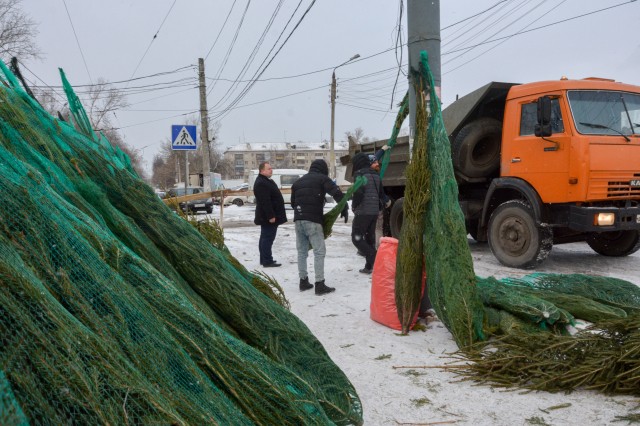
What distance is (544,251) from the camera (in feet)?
21.0

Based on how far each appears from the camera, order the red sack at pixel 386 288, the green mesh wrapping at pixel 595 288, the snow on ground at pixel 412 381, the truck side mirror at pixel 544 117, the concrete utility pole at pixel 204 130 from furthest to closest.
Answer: the concrete utility pole at pixel 204 130 < the truck side mirror at pixel 544 117 < the red sack at pixel 386 288 < the green mesh wrapping at pixel 595 288 < the snow on ground at pixel 412 381

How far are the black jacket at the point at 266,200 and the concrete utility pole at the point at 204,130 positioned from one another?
12.6m

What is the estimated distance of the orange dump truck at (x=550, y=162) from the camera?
583 centimetres

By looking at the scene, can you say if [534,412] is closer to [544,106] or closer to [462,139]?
[544,106]

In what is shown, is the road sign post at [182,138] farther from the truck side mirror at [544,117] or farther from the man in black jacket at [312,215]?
the truck side mirror at [544,117]

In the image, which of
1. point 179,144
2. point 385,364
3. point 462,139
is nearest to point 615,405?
point 385,364

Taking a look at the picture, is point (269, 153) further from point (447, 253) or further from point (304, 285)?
point (447, 253)

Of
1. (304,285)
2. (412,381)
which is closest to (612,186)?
(304,285)

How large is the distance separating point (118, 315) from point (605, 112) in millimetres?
6673

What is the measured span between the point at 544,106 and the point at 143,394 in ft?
19.7

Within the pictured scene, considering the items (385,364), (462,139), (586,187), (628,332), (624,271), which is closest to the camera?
(628,332)

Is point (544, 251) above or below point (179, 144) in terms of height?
below

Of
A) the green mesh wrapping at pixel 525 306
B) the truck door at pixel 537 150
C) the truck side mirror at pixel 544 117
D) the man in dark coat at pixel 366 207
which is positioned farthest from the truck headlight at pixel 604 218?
the man in dark coat at pixel 366 207

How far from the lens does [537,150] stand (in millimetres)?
6312
